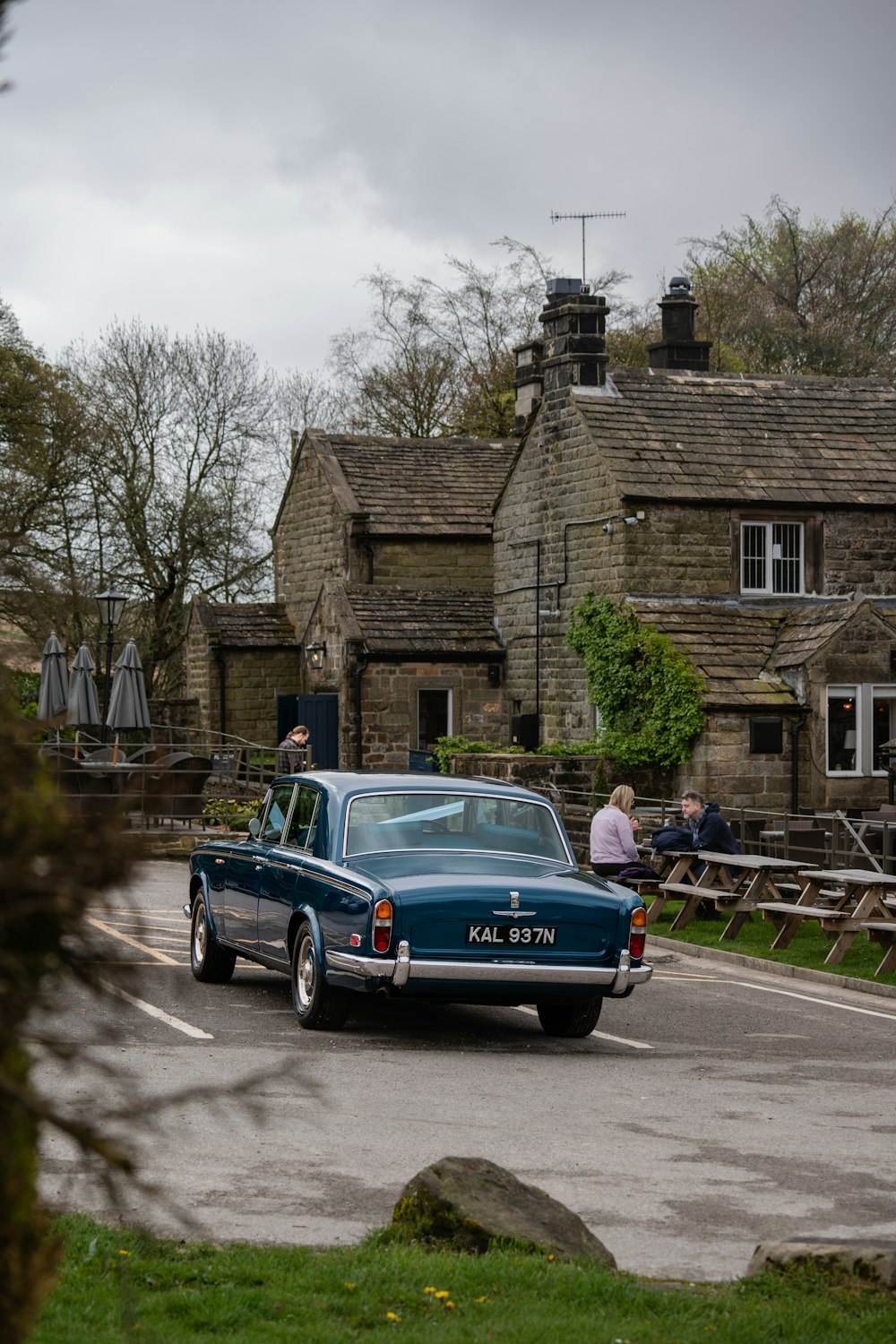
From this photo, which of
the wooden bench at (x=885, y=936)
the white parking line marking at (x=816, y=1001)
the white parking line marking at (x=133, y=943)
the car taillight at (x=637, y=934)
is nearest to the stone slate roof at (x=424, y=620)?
the white parking line marking at (x=133, y=943)

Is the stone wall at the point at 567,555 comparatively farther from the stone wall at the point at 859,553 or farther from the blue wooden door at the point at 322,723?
the blue wooden door at the point at 322,723

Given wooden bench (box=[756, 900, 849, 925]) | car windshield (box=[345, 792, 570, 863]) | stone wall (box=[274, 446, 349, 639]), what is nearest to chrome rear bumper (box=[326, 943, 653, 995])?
car windshield (box=[345, 792, 570, 863])

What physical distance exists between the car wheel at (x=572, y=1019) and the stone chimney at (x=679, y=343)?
24873 millimetres

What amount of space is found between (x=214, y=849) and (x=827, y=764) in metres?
16.7

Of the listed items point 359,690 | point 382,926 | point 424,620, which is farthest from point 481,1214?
point 424,620

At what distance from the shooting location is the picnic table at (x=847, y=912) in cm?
1588

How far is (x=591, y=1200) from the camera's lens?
7512 mm

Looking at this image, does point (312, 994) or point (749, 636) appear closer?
point (312, 994)

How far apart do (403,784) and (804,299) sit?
48.6 meters

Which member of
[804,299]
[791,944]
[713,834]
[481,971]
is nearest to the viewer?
[481,971]

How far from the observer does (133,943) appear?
16.7 meters

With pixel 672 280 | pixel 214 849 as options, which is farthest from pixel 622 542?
pixel 214 849

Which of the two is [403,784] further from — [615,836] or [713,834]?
[713,834]

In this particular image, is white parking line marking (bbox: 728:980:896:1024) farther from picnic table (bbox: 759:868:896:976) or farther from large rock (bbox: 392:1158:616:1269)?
large rock (bbox: 392:1158:616:1269)
